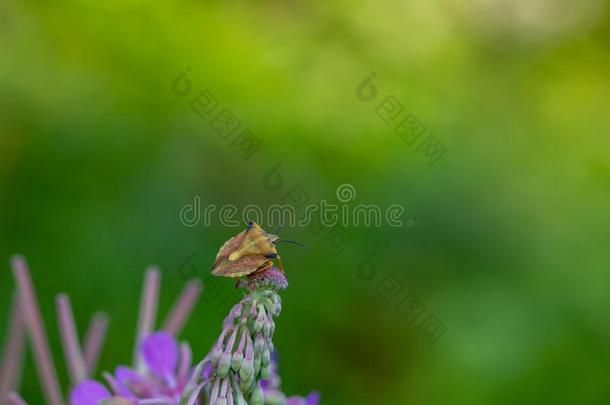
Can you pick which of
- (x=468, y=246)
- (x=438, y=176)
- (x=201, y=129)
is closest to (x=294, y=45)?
(x=201, y=129)

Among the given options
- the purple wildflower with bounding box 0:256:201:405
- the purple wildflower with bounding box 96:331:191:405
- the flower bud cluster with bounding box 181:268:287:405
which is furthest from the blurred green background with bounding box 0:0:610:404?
the flower bud cluster with bounding box 181:268:287:405

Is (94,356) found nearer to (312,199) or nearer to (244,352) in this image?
(244,352)

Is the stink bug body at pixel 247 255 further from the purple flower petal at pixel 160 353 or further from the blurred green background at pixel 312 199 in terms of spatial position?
the blurred green background at pixel 312 199

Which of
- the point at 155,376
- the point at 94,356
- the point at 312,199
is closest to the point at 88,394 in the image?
the point at 155,376

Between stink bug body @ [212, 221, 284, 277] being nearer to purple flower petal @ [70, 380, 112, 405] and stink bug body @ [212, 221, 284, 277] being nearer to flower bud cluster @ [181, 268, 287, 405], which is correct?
flower bud cluster @ [181, 268, 287, 405]

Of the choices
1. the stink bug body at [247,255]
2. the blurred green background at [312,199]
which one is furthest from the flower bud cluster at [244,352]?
the blurred green background at [312,199]

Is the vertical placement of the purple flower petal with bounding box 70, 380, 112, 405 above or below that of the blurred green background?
below
